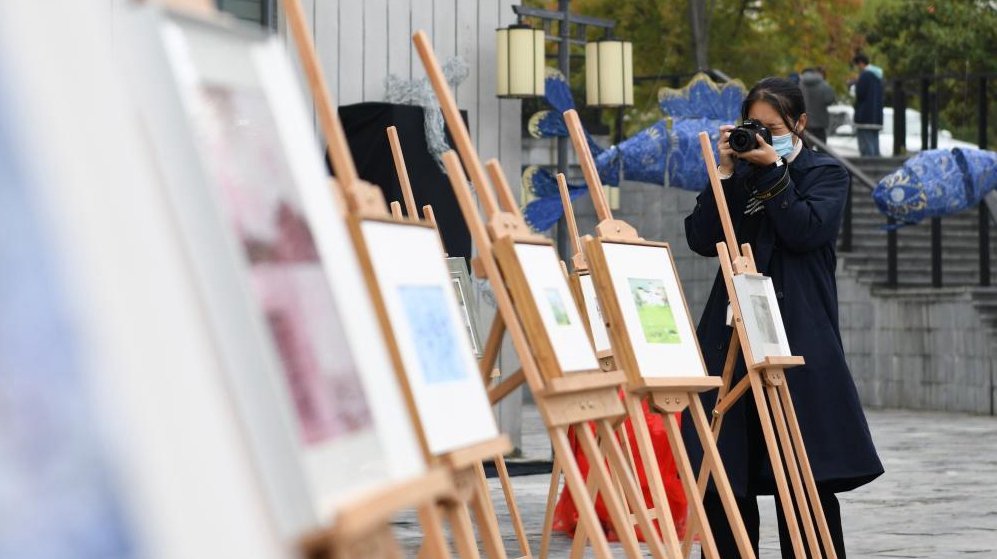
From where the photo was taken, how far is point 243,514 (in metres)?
1.83

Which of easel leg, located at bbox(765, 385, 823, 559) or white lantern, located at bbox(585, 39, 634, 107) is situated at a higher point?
white lantern, located at bbox(585, 39, 634, 107)

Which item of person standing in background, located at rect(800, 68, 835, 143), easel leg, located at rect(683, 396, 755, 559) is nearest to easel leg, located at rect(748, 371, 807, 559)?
easel leg, located at rect(683, 396, 755, 559)

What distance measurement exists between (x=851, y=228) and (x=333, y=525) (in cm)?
1689

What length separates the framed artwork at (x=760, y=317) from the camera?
17.9 feet

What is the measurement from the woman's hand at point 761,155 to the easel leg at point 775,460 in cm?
66

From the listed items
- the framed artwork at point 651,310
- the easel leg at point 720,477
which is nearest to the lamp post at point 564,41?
the framed artwork at point 651,310

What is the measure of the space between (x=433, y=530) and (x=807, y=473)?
9.05 ft

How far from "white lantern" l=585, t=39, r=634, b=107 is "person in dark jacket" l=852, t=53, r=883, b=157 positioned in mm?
8145

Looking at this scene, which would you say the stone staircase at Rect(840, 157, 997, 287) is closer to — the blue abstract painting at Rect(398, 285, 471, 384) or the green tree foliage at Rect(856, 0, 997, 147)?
the green tree foliage at Rect(856, 0, 997, 147)

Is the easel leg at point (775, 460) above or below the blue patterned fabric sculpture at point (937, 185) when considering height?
below

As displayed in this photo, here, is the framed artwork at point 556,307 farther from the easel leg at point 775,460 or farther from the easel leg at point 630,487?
the easel leg at point 775,460

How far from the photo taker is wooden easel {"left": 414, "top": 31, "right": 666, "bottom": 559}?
379 centimetres

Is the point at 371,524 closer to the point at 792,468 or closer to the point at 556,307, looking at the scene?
the point at 556,307

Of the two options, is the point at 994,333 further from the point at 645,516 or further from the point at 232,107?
the point at 232,107
